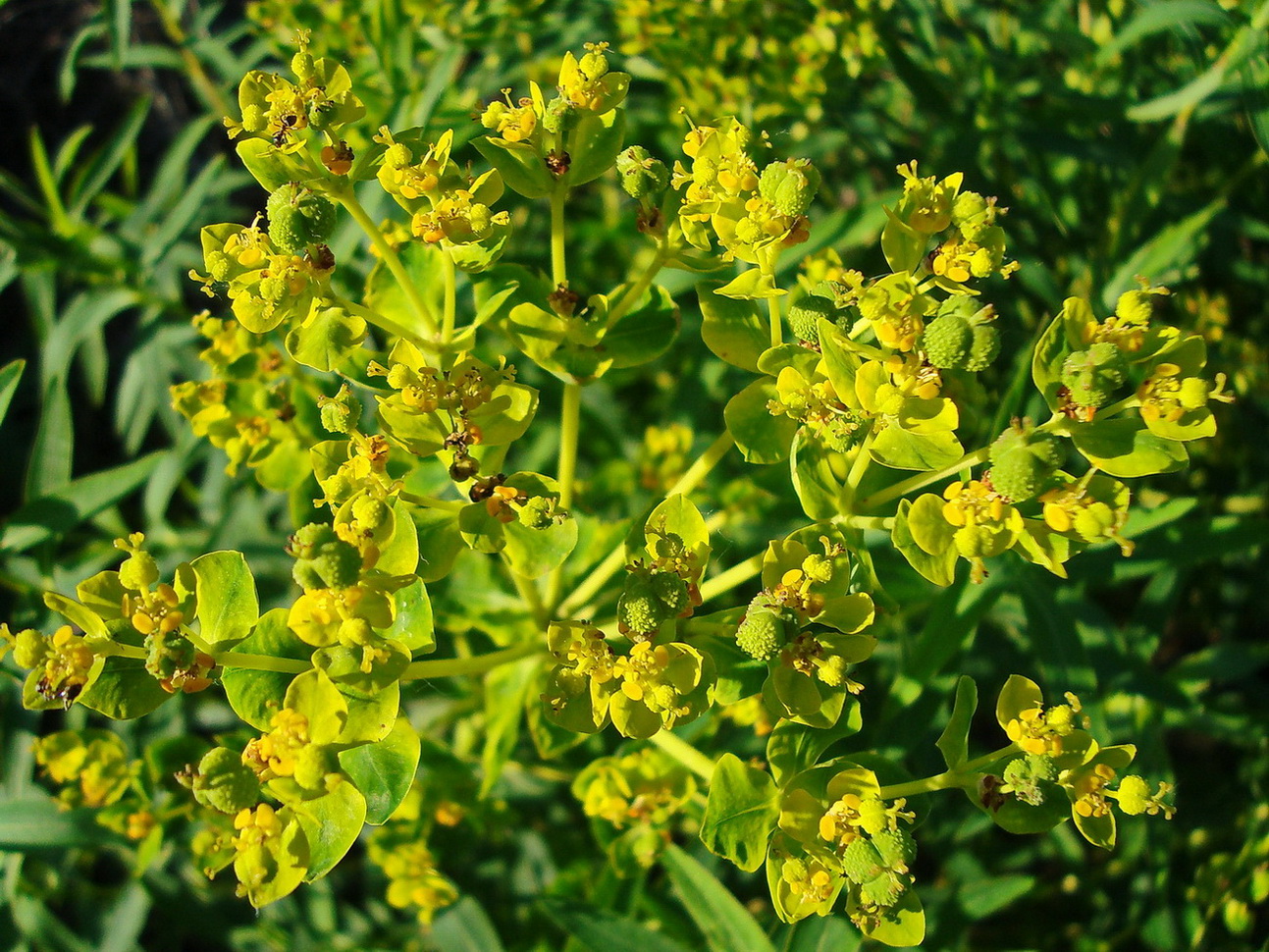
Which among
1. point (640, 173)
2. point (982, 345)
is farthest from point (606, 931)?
point (640, 173)

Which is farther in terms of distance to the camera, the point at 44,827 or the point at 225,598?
the point at 44,827

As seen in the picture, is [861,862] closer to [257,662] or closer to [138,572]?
[257,662]

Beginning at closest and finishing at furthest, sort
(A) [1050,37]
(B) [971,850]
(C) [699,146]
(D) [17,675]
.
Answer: (C) [699,146] < (D) [17,675] < (A) [1050,37] < (B) [971,850]

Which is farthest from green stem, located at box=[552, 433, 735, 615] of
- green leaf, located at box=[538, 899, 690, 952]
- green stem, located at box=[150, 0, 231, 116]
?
green stem, located at box=[150, 0, 231, 116]

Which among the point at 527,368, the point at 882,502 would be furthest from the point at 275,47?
the point at 882,502

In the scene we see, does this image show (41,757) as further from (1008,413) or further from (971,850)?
(971,850)

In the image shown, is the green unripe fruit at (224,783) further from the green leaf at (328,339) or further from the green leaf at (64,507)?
the green leaf at (64,507)
